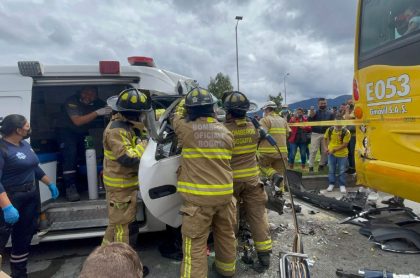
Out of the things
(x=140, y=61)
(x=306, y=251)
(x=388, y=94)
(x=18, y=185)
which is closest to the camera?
(x=18, y=185)

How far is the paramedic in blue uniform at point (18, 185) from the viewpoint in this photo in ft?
10.5

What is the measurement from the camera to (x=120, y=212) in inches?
132

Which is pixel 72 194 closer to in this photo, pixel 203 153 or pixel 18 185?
A: pixel 18 185

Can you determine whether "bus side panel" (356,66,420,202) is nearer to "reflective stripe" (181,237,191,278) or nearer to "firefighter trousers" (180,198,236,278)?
"firefighter trousers" (180,198,236,278)

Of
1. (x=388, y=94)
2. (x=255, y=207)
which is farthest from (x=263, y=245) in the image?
(x=388, y=94)

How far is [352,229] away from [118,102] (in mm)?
3586

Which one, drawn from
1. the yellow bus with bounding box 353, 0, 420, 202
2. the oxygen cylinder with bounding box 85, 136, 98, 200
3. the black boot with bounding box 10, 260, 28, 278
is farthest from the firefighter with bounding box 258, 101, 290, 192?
the black boot with bounding box 10, 260, 28, 278

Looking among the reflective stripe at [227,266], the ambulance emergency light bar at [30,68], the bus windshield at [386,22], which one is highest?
the bus windshield at [386,22]

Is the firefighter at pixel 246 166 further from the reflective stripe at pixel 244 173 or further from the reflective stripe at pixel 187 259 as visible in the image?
the reflective stripe at pixel 187 259

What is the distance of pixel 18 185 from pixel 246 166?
7.68 ft

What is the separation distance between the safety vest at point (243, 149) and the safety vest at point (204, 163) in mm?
630

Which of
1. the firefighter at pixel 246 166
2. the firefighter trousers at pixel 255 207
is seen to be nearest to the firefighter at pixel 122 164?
the firefighter at pixel 246 166

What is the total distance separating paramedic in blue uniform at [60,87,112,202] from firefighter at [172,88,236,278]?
2.17 meters

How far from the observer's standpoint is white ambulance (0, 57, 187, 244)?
335 centimetres
